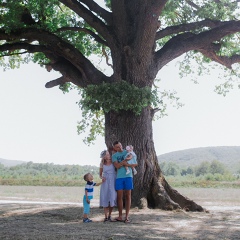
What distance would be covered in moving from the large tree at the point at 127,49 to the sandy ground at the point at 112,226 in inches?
72.7

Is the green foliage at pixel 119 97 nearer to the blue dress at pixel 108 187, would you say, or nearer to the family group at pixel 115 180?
the family group at pixel 115 180

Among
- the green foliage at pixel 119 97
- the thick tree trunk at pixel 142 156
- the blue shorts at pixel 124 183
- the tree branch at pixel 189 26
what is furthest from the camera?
the tree branch at pixel 189 26

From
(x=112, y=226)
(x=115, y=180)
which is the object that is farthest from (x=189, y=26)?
(x=112, y=226)

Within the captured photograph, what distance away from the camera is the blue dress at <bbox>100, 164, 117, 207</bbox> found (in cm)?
1055

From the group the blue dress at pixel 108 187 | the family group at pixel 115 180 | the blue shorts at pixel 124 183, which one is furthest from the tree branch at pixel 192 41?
the blue shorts at pixel 124 183

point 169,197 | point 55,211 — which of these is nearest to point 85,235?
point 55,211

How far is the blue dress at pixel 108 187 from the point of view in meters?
10.5

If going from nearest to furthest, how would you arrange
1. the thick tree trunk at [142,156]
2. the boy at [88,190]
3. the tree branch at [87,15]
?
the boy at [88,190] → the thick tree trunk at [142,156] → the tree branch at [87,15]

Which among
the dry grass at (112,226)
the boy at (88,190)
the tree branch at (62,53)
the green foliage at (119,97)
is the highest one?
the tree branch at (62,53)

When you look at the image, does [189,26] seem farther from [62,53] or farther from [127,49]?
[62,53]

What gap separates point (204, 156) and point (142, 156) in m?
92.4

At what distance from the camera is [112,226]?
9.64m

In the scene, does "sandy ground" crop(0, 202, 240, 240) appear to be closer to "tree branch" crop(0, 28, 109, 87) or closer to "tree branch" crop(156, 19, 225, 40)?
"tree branch" crop(0, 28, 109, 87)

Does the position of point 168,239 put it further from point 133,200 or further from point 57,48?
point 57,48
